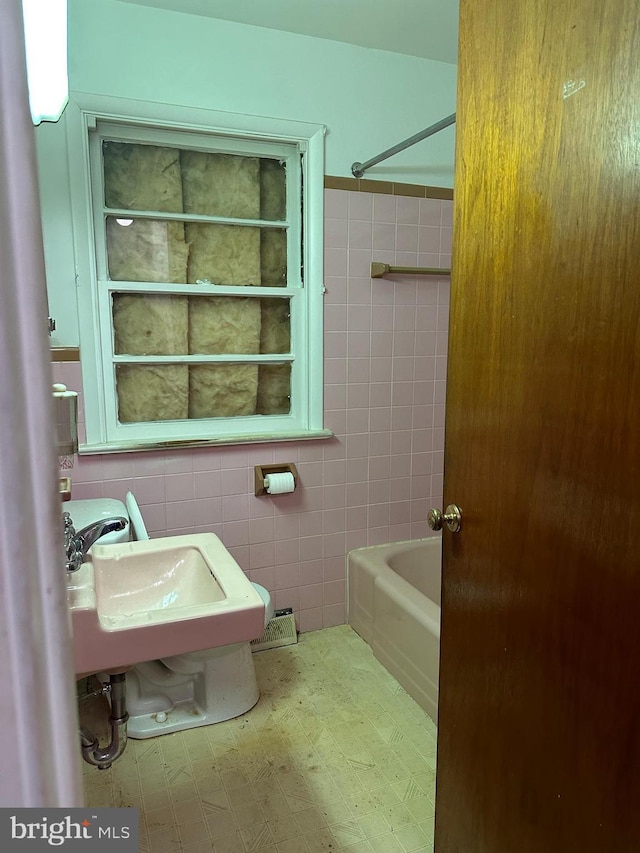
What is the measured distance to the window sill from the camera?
2055 mm

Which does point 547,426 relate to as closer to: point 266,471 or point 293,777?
point 293,777

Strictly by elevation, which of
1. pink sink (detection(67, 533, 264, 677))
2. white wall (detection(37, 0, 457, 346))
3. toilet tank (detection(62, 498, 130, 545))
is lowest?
pink sink (detection(67, 533, 264, 677))

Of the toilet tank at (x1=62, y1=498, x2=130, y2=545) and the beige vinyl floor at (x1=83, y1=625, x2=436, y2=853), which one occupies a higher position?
the toilet tank at (x1=62, y1=498, x2=130, y2=545)

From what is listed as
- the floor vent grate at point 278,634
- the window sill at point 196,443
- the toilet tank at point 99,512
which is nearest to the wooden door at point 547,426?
the toilet tank at point 99,512

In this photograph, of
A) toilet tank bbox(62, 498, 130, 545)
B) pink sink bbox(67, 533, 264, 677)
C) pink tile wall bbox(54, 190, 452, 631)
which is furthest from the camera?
pink tile wall bbox(54, 190, 452, 631)

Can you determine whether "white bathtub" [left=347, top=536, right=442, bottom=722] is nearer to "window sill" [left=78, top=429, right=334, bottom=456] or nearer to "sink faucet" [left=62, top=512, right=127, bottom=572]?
"window sill" [left=78, top=429, right=334, bottom=456]

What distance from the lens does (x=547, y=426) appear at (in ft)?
2.96

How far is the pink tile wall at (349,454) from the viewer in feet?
7.40

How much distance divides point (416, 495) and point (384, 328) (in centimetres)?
80

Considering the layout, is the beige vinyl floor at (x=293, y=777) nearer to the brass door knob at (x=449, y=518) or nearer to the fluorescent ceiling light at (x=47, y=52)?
the brass door knob at (x=449, y=518)

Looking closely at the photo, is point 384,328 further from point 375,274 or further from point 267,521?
point 267,521

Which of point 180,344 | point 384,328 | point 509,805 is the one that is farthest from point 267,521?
point 509,805

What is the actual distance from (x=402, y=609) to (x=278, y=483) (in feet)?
2.25

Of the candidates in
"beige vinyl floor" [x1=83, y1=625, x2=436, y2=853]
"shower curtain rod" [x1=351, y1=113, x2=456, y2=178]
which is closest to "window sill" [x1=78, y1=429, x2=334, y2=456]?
"beige vinyl floor" [x1=83, y1=625, x2=436, y2=853]
